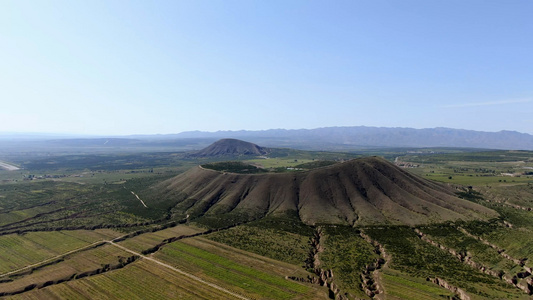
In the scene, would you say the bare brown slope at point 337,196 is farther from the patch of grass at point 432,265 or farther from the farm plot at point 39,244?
the farm plot at point 39,244

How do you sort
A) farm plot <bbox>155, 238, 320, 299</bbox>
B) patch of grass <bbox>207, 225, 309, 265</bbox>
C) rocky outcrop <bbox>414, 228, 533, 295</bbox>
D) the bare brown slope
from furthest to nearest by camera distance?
the bare brown slope
patch of grass <bbox>207, 225, 309, 265</bbox>
farm plot <bbox>155, 238, 320, 299</bbox>
rocky outcrop <bbox>414, 228, 533, 295</bbox>

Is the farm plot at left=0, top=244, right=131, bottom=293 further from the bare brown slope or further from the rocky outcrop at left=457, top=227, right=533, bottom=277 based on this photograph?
the rocky outcrop at left=457, top=227, right=533, bottom=277

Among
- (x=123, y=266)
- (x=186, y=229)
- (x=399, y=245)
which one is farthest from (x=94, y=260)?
(x=399, y=245)

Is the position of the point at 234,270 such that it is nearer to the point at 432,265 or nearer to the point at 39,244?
the point at 432,265

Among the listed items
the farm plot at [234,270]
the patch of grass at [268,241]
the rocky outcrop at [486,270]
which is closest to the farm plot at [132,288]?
the farm plot at [234,270]

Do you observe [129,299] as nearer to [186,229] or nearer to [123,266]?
[123,266]

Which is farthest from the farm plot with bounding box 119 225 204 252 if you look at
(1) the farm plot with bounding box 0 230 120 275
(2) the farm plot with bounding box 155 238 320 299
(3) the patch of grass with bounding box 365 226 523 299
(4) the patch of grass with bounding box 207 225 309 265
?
(3) the patch of grass with bounding box 365 226 523 299

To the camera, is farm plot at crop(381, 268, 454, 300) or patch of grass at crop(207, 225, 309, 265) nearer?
farm plot at crop(381, 268, 454, 300)

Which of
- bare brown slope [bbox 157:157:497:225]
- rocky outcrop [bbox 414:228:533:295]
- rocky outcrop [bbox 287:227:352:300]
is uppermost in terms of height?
bare brown slope [bbox 157:157:497:225]
